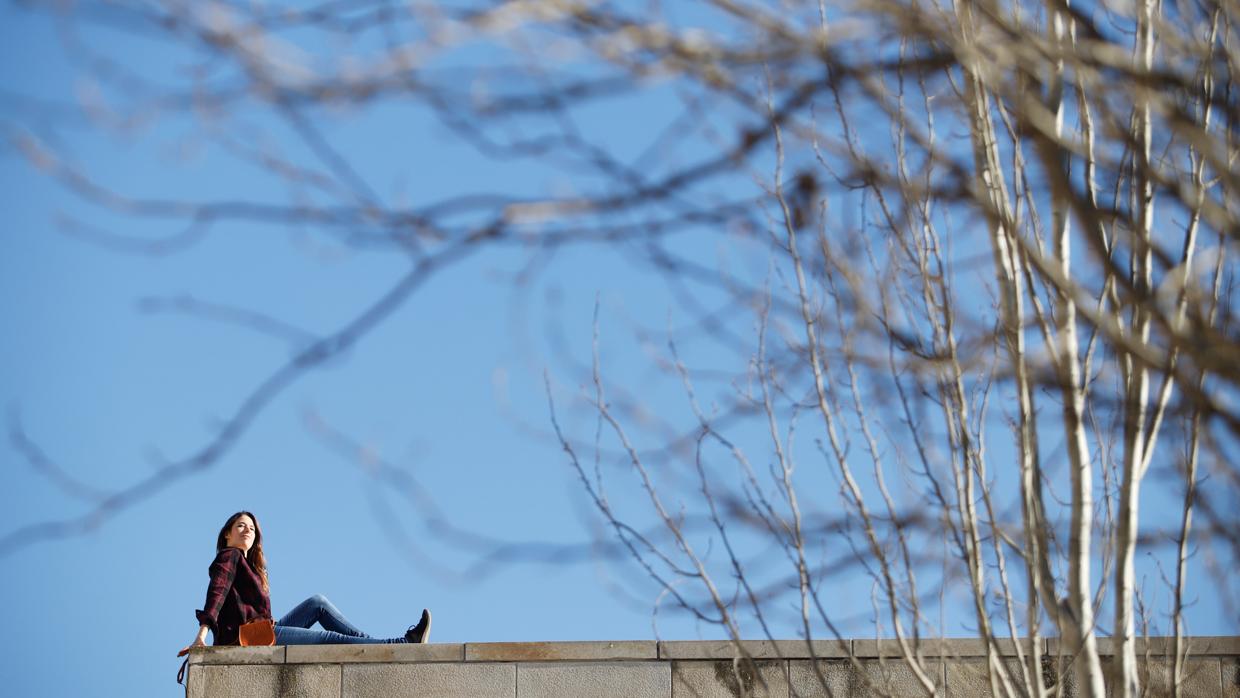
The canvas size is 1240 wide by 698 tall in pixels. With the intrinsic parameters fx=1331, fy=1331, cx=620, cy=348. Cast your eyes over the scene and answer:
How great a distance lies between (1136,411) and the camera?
3408 mm

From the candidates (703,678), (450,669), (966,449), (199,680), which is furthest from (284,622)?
(966,449)

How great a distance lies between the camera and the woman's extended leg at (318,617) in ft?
29.0

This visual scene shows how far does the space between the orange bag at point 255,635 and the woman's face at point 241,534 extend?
1.62ft

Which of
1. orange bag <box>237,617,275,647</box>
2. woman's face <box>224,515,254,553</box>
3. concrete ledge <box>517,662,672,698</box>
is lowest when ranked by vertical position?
concrete ledge <box>517,662,672,698</box>

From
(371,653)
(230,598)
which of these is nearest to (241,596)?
(230,598)

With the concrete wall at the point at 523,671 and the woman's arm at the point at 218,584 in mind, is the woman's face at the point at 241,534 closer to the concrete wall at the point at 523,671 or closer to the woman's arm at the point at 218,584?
the woman's arm at the point at 218,584

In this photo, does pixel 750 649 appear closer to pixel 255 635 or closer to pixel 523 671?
pixel 523 671

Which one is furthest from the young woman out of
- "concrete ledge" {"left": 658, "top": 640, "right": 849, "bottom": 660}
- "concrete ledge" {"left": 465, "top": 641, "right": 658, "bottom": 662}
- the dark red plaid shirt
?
"concrete ledge" {"left": 658, "top": 640, "right": 849, "bottom": 660}

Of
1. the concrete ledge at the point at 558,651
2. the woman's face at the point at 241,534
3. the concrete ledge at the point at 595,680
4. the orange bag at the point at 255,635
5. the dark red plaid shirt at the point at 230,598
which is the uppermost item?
the woman's face at the point at 241,534

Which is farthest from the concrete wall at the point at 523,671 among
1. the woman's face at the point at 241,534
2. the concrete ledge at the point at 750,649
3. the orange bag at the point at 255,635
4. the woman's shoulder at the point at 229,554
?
the woman's face at the point at 241,534

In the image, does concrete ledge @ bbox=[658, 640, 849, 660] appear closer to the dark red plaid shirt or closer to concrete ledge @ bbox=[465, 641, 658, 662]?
concrete ledge @ bbox=[465, 641, 658, 662]

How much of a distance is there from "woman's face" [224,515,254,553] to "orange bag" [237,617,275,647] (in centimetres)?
49

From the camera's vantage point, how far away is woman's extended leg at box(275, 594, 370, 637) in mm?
8836

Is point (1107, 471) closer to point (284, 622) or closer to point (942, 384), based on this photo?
point (942, 384)
